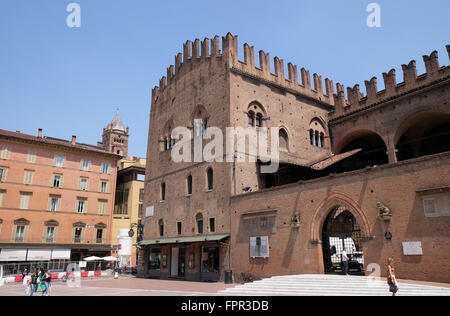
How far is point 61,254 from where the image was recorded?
34.1m

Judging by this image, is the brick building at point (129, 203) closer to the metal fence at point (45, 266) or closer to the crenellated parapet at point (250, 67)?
the metal fence at point (45, 266)

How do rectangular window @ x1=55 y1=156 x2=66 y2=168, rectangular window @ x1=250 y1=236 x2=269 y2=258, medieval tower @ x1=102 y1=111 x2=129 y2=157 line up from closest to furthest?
1. rectangular window @ x1=250 y1=236 x2=269 y2=258
2. rectangular window @ x1=55 y1=156 x2=66 y2=168
3. medieval tower @ x1=102 y1=111 x2=129 y2=157

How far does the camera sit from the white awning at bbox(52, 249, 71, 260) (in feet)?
110

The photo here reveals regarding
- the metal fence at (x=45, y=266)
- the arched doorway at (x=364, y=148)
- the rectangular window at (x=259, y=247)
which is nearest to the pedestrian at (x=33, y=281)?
the rectangular window at (x=259, y=247)

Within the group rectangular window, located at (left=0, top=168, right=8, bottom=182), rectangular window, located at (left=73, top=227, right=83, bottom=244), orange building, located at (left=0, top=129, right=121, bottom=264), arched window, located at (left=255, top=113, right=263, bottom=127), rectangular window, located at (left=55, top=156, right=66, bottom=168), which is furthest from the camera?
rectangular window, located at (left=55, top=156, right=66, bottom=168)

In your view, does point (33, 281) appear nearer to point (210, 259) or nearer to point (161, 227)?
point (210, 259)

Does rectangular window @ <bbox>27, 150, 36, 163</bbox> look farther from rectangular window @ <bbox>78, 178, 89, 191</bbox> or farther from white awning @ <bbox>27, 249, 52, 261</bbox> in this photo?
white awning @ <bbox>27, 249, 52, 261</bbox>

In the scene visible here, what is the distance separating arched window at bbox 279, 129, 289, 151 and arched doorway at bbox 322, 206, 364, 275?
18.1 ft

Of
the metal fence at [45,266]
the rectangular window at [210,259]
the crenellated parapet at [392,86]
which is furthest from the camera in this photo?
the metal fence at [45,266]

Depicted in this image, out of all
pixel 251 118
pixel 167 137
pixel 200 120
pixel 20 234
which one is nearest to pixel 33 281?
pixel 200 120

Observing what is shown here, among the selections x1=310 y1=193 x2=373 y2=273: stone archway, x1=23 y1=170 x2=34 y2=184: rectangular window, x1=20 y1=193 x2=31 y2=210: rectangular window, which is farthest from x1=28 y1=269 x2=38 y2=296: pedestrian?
x1=23 y1=170 x2=34 y2=184: rectangular window

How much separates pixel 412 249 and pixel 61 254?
31.4 m

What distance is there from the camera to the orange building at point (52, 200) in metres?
32.5

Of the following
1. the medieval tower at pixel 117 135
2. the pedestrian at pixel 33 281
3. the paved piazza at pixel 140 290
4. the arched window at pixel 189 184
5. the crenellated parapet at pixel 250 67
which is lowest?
the paved piazza at pixel 140 290
